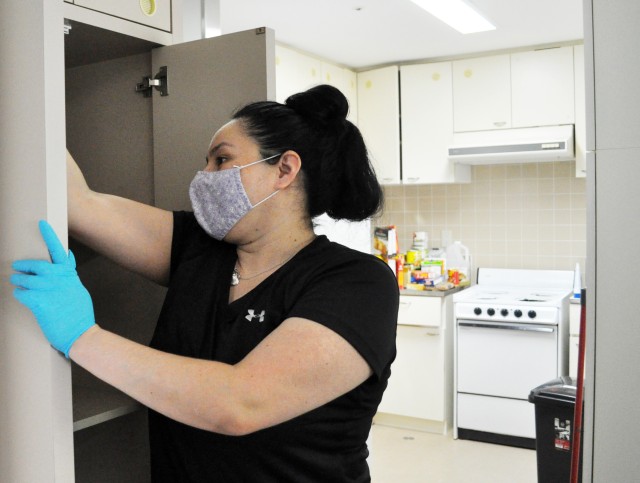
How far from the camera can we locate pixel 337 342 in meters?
1.11

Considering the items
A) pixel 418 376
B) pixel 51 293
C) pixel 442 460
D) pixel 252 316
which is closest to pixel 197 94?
pixel 252 316

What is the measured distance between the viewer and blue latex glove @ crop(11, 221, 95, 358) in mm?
964

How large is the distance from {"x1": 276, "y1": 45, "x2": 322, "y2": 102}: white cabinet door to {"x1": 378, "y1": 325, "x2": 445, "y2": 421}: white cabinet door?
162 cm

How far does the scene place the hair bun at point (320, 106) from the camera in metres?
1.36

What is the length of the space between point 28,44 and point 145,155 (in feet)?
2.20

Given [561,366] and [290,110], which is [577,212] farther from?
[290,110]

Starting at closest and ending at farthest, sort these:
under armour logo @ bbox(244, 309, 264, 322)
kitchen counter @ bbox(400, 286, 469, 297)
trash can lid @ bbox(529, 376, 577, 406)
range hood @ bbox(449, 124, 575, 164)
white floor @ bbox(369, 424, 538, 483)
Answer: under armour logo @ bbox(244, 309, 264, 322), trash can lid @ bbox(529, 376, 577, 406), white floor @ bbox(369, 424, 538, 483), range hood @ bbox(449, 124, 575, 164), kitchen counter @ bbox(400, 286, 469, 297)

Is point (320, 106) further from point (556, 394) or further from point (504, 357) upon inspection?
point (504, 357)

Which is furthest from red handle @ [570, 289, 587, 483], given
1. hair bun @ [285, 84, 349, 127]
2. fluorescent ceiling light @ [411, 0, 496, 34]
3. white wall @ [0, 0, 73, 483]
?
fluorescent ceiling light @ [411, 0, 496, 34]

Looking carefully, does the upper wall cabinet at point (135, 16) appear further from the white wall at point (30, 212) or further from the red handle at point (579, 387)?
the red handle at point (579, 387)

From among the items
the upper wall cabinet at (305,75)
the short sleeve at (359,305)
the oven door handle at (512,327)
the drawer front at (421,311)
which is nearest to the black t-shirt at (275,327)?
the short sleeve at (359,305)

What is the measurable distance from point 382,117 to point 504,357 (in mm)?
1773

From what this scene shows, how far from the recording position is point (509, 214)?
15.8 feet

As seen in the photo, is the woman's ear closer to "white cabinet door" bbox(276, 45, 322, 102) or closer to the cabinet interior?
the cabinet interior
